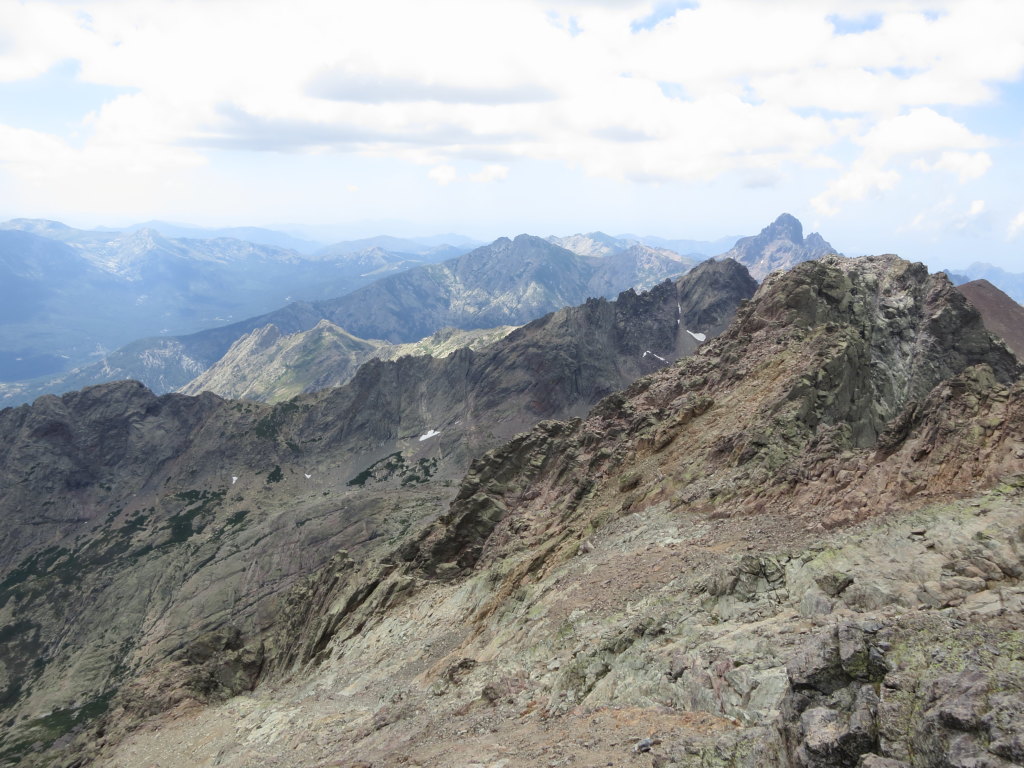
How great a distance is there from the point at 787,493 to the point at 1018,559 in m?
18.7

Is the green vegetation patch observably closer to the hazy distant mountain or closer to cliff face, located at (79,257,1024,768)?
cliff face, located at (79,257,1024,768)

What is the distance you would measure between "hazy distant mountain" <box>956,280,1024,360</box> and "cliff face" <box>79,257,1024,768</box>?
108 metres

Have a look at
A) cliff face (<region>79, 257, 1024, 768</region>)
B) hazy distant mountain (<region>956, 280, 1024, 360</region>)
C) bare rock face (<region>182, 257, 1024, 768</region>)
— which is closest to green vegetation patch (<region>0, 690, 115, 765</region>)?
cliff face (<region>79, 257, 1024, 768</region>)

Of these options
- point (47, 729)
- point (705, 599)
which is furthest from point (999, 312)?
point (47, 729)

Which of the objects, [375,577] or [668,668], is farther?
[375,577]

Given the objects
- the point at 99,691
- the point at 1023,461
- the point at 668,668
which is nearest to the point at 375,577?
the point at 668,668

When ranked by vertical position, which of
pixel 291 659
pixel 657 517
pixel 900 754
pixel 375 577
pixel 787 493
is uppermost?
pixel 900 754

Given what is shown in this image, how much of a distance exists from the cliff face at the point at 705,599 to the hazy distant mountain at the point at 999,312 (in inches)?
4236

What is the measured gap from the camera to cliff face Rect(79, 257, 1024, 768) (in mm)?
16906

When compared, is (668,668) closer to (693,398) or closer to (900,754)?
(900,754)

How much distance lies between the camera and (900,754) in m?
13.9

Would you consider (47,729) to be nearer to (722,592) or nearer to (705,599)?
(705,599)

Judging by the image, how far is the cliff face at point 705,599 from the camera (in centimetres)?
1691

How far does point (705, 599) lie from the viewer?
97.2 ft
